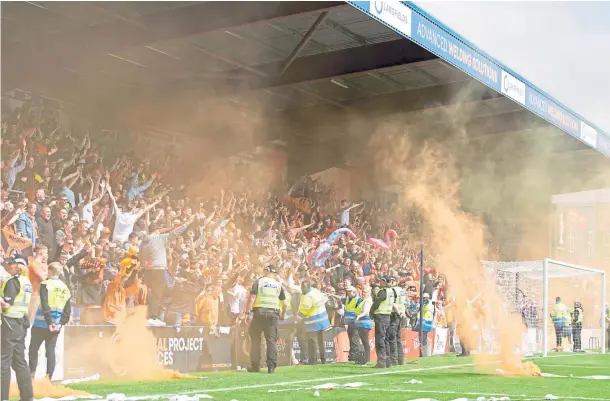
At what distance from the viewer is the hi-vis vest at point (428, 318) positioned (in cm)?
2386

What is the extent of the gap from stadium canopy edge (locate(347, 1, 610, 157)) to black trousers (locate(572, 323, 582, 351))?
586 cm

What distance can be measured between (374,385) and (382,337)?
14.8 ft

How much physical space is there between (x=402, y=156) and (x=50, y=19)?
40.3 ft

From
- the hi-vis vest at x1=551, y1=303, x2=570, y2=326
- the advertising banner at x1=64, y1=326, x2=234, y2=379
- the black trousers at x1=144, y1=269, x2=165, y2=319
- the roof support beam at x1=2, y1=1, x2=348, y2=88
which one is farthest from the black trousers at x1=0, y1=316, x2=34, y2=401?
the hi-vis vest at x1=551, y1=303, x2=570, y2=326

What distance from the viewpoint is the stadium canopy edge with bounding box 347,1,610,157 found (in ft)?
53.1

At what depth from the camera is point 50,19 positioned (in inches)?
622

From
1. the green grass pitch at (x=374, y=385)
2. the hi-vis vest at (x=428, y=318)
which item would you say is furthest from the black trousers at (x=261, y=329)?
the hi-vis vest at (x=428, y=318)

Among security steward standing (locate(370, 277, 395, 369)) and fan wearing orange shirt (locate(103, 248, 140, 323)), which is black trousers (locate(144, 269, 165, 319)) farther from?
security steward standing (locate(370, 277, 395, 369))

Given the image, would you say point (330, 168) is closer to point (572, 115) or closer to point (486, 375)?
point (572, 115)

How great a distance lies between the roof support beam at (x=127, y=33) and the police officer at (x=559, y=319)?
15897mm

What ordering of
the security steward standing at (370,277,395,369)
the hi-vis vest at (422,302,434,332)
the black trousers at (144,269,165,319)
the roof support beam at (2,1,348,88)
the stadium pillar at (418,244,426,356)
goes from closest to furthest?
the roof support beam at (2,1,348,88) → the black trousers at (144,269,165,319) → the security steward standing at (370,277,395,369) → the stadium pillar at (418,244,426,356) → the hi-vis vest at (422,302,434,332)

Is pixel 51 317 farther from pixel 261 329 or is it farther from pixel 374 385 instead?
pixel 261 329

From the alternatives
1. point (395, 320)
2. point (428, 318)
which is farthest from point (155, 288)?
point (428, 318)

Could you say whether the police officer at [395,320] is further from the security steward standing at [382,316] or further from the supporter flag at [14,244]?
the supporter flag at [14,244]
